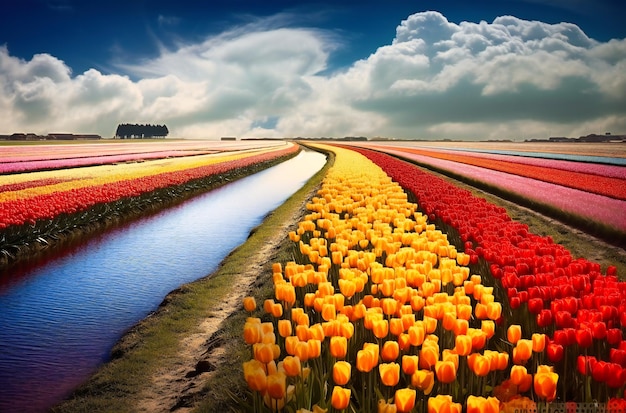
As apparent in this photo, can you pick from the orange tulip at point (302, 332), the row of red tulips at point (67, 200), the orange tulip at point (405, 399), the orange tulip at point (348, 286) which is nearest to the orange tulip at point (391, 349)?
the orange tulip at point (302, 332)

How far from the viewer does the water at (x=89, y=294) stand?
6016 mm

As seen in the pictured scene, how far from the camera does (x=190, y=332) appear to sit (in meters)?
6.93

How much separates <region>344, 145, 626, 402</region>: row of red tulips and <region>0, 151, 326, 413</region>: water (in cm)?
449

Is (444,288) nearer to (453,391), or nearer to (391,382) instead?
(453,391)

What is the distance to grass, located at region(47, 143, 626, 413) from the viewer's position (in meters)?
5.01

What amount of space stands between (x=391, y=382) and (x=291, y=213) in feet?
44.5

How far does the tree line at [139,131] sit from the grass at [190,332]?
156 meters

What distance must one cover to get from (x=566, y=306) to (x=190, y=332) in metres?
4.42

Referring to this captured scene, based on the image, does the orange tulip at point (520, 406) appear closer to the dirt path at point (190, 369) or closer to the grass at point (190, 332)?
the grass at point (190, 332)

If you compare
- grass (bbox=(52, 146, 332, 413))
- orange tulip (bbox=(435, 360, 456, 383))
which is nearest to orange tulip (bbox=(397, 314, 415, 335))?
orange tulip (bbox=(435, 360, 456, 383))

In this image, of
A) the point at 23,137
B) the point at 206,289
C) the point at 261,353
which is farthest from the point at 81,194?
the point at 23,137

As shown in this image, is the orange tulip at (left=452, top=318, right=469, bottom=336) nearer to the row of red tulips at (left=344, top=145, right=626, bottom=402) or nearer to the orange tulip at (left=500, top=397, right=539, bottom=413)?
the row of red tulips at (left=344, top=145, right=626, bottom=402)

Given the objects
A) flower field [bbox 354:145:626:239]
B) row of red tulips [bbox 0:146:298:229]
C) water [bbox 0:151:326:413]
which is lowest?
water [bbox 0:151:326:413]

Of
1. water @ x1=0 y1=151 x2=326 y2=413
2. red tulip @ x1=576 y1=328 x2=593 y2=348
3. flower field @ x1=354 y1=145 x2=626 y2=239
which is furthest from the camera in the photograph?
flower field @ x1=354 y1=145 x2=626 y2=239
